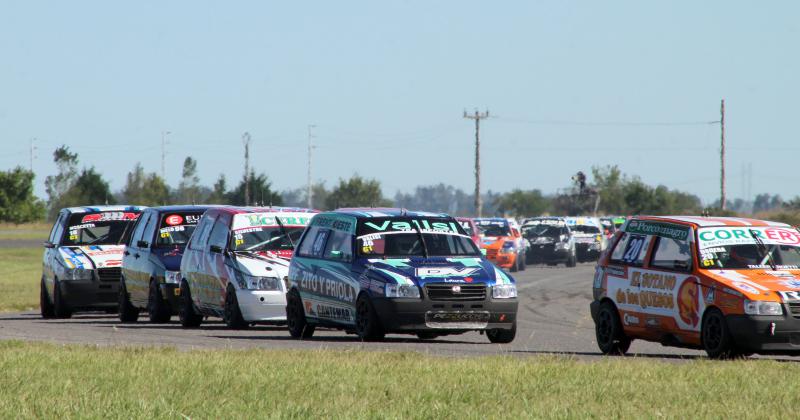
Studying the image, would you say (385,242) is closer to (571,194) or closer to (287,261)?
(287,261)

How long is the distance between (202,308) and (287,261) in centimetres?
183

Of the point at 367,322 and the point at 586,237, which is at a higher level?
the point at 367,322

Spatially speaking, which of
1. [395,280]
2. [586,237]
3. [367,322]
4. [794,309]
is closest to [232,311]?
[367,322]

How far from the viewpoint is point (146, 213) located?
2366cm

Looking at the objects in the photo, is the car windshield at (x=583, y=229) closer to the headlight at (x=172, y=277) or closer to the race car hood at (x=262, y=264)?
the headlight at (x=172, y=277)

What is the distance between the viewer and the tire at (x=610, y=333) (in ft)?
52.7

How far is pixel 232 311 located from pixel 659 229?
255 inches

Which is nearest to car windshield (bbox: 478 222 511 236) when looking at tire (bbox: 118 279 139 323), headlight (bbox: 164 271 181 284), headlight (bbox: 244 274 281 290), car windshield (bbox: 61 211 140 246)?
car windshield (bbox: 61 211 140 246)

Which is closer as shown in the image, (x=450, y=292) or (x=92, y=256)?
(x=450, y=292)

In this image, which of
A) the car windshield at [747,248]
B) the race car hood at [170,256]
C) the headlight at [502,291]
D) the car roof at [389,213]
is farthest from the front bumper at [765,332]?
the race car hood at [170,256]

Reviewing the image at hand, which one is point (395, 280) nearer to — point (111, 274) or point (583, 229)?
point (111, 274)

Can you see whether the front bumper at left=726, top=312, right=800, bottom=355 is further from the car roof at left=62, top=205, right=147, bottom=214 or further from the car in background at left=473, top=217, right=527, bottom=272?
the car in background at left=473, top=217, right=527, bottom=272

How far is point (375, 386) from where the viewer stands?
35.5ft

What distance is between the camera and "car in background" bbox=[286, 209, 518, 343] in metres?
16.7
